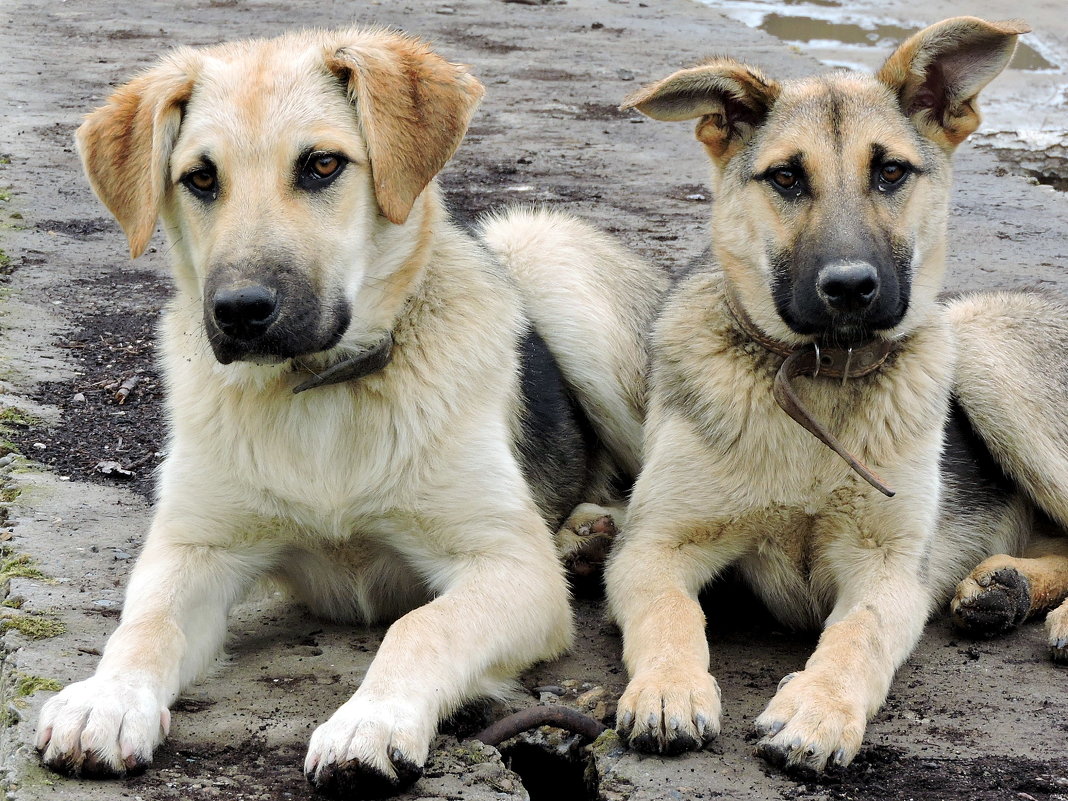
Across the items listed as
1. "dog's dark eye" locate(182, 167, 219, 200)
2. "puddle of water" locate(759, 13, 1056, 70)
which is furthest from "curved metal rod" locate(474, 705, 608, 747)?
"puddle of water" locate(759, 13, 1056, 70)

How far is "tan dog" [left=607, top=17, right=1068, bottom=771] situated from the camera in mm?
3854

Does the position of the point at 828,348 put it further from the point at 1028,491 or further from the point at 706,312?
the point at 1028,491

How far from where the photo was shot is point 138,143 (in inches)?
154

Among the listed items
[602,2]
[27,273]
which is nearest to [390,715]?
[27,273]

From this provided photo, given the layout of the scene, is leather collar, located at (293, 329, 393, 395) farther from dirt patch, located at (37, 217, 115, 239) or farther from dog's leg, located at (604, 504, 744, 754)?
dirt patch, located at (37, 217, 115, 239)

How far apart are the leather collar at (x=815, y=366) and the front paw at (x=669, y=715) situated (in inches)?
38.4

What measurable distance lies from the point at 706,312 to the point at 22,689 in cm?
246

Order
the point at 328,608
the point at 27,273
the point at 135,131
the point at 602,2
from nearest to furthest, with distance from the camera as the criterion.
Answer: the point at 135,131, the point at 328,608, the point at 27,273, the point at 602,2

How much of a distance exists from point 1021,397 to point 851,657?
1.65 meters

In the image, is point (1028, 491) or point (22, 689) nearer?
point (22, 689)

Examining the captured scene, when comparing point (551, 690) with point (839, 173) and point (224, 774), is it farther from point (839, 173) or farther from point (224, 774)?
point (839, 173)

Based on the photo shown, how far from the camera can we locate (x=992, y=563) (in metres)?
4.36

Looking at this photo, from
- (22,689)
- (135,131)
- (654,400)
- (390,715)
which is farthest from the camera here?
(654,400)

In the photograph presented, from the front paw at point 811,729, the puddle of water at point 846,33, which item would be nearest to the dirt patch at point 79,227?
the front paw at point 811,729
